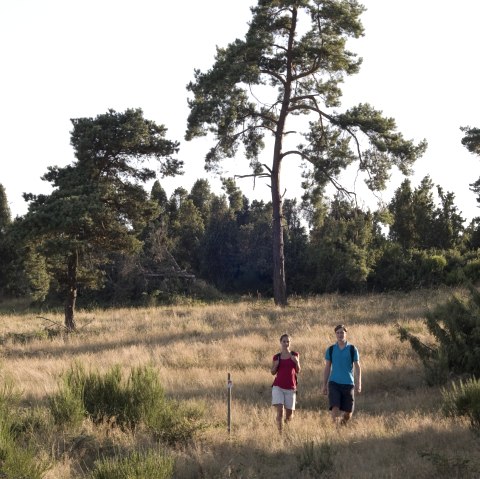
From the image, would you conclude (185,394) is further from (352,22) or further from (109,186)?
(352,22)

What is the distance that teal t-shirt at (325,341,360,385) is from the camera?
31.9 ft

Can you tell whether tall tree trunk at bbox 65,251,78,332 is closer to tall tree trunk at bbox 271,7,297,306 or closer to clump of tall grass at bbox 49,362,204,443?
tall tree trunk at bbox 271,7,297,306

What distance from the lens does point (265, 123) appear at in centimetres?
2756

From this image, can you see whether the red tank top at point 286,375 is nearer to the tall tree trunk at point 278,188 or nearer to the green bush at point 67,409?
the green bush at point 67,409

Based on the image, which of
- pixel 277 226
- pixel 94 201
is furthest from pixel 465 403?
pixel 277 226

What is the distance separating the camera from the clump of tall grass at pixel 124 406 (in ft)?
28.8

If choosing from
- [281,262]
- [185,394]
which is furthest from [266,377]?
[281,262]

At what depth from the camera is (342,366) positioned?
976 cm

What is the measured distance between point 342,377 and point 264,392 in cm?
262

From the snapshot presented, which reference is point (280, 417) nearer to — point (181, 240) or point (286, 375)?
point (286, 375)

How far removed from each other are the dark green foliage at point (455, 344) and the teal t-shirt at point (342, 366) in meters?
2.97

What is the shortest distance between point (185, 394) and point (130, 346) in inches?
223

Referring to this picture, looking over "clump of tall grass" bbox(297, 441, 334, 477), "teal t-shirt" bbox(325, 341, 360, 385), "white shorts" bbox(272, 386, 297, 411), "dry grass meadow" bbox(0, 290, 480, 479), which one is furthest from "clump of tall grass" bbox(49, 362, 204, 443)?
"teal t-shirt" bbox(325, 341, 360, 385)

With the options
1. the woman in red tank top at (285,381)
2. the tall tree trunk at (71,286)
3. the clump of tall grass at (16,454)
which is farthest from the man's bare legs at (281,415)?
the tall tree trunk at (71,286)
